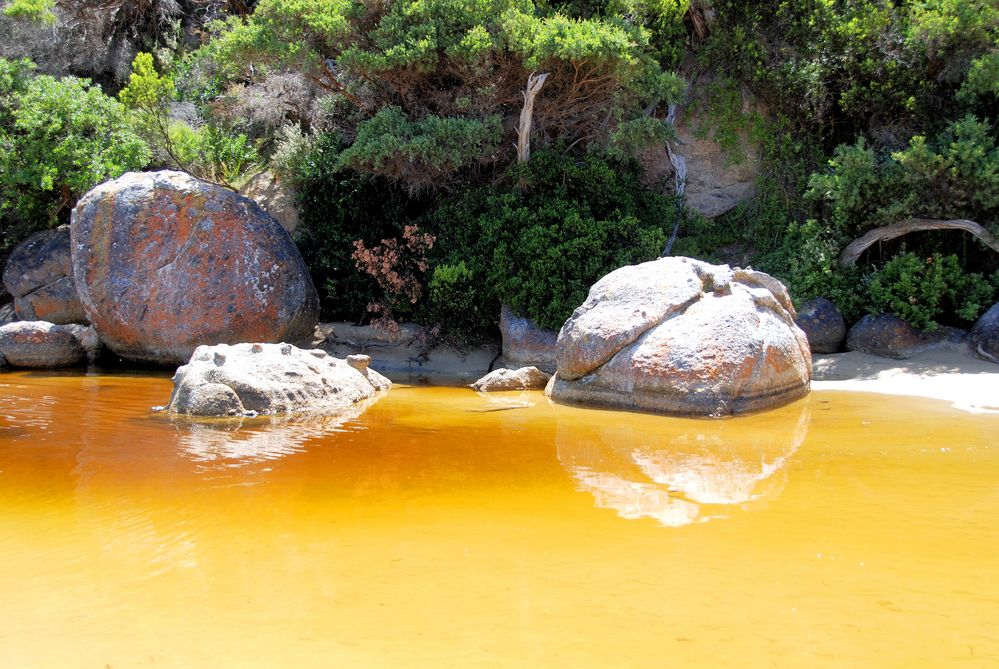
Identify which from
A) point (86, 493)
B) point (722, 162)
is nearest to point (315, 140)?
point (722, 162)

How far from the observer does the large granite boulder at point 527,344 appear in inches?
453

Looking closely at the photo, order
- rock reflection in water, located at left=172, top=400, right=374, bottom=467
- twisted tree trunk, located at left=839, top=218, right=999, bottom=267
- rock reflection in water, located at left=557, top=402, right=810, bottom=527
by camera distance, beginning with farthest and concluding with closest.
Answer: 1. twisted tree trunk, located at left=839, top=218, right=999, bottom=267
2. rock reflection in water, located at left=172, top=400, right=374, bottom=467
3. rock reflection in water, located at left=557, top=402, right=810, bottom=527

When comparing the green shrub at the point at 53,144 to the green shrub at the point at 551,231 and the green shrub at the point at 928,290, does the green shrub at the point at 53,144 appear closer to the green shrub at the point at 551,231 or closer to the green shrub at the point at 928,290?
the green shrub at the point at 551,231

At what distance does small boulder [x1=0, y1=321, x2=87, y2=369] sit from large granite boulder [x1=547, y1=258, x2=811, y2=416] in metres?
7.96

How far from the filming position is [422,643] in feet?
9.50

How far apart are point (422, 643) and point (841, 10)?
13250mm

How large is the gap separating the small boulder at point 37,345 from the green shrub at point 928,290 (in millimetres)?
12035

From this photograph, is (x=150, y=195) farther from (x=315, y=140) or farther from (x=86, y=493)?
(x=86, y=493)

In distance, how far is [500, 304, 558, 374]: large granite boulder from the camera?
11.5 meters

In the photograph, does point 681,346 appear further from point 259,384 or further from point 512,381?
point 259,384

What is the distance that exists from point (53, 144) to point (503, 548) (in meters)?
13.5

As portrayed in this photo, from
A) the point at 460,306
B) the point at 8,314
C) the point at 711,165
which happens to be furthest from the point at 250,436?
the point at 8,314

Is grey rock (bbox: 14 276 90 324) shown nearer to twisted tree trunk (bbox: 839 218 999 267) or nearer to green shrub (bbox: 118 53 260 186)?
green shrub (bbox: 118 53 260 186)

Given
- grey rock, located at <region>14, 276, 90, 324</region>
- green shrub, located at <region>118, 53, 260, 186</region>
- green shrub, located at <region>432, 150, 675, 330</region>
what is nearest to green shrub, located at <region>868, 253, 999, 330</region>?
green shrub, located at <region>432, 150, 675, 330</region>
